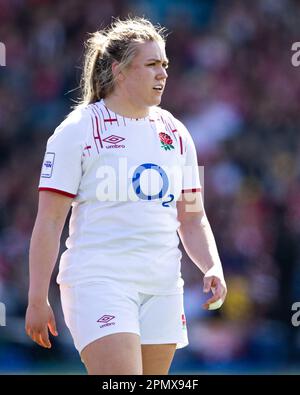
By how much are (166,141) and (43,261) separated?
75 centimetres

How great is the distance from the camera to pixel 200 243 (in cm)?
409

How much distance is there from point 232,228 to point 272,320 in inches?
41.7

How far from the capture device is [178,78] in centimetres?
1040

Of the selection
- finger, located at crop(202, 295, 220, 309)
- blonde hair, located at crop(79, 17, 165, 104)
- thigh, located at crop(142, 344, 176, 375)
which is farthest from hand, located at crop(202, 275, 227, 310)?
blonde hair, located at crop(79, 17, 165, 104)

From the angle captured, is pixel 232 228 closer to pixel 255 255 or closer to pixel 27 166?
pixel 255 255

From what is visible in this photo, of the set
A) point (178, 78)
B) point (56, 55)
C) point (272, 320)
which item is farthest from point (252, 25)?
point (272, 320)

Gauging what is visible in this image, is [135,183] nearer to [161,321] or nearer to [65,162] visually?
[65,162]

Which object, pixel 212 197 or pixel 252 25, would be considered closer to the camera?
pixel 212 197

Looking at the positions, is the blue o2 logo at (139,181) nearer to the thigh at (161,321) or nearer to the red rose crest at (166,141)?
the red rose crest at (166,141)

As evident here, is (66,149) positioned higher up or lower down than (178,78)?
lower down

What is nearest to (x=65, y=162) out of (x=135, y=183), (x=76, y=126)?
(x=76, y=126)

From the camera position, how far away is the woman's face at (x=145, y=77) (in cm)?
393
